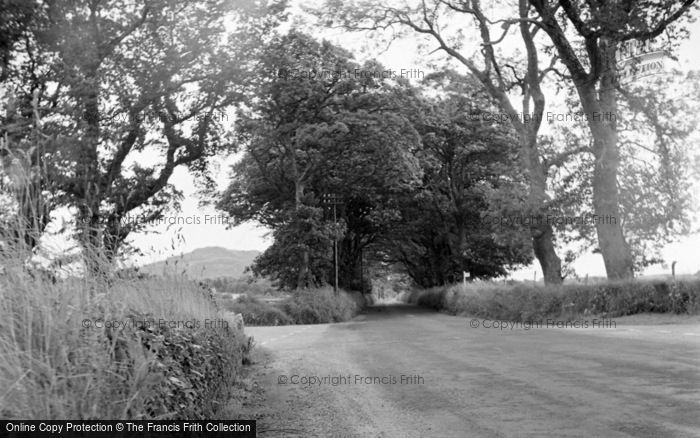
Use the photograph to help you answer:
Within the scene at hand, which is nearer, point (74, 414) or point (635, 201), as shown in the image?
point (74, 414)

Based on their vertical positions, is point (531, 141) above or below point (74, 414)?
above

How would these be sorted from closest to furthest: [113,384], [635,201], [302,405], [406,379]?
[113,384] → [302,405] → [406,379] → [635,201]

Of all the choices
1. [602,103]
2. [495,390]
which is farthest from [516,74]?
[495,390]

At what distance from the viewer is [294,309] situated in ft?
119

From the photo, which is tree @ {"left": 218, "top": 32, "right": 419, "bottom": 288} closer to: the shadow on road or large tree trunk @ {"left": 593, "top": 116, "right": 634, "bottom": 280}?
the shadow on road

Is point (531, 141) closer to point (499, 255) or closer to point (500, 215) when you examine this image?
point (500, 215)

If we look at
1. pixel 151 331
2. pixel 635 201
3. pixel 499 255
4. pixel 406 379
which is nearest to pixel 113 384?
pixel 151 331

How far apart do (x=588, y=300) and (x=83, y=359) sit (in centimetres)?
2194

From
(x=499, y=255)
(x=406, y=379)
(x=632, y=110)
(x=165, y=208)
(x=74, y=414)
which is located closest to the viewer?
(x=74, y=414)

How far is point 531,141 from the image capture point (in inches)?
1184

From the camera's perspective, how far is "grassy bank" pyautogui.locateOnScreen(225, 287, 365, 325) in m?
35.8

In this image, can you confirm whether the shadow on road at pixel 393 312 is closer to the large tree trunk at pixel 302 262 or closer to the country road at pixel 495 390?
the large tree trunk at pixel 302 262

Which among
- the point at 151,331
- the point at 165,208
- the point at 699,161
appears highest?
the point at 699,161

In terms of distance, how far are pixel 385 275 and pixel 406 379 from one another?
9283 centimetres
